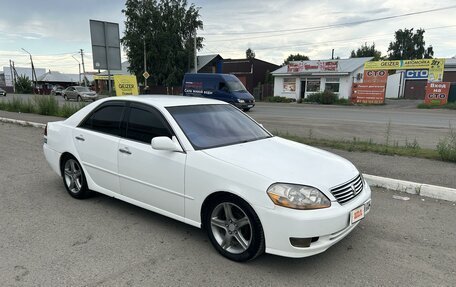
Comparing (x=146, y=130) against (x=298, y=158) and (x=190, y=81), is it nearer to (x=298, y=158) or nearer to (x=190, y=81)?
(x=298, y=158)

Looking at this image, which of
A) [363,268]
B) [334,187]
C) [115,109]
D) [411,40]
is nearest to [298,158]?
[334,187]

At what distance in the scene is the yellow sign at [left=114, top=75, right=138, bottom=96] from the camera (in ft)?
41.6

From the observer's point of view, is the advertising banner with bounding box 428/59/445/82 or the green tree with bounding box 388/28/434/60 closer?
the advertising banner with bounding box 428/59/445/82

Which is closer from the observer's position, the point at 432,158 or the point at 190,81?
the point at 432,158

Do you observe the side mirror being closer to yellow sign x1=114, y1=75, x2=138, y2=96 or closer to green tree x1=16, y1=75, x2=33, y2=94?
yellow sign x1=114, y1=75, x2=138, y2=96

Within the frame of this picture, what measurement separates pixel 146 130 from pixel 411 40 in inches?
3353

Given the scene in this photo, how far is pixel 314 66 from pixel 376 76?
683 cm

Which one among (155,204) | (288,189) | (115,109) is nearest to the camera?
(288,189)

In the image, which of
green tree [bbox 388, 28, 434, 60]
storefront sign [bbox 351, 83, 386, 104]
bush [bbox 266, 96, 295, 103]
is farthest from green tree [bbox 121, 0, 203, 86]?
green tree [bbox 388, 28, 434, 60]

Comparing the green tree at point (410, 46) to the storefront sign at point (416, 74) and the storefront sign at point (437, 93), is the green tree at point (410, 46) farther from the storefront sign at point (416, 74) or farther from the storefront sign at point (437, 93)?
the storefront sign at point (437, 93)

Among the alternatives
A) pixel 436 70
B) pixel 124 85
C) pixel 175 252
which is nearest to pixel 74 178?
pixel 175 252

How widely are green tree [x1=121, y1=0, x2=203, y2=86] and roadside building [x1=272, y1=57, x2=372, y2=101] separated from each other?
14011 mm

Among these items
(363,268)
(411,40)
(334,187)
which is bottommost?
(363,268)

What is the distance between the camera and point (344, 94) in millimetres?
34344
